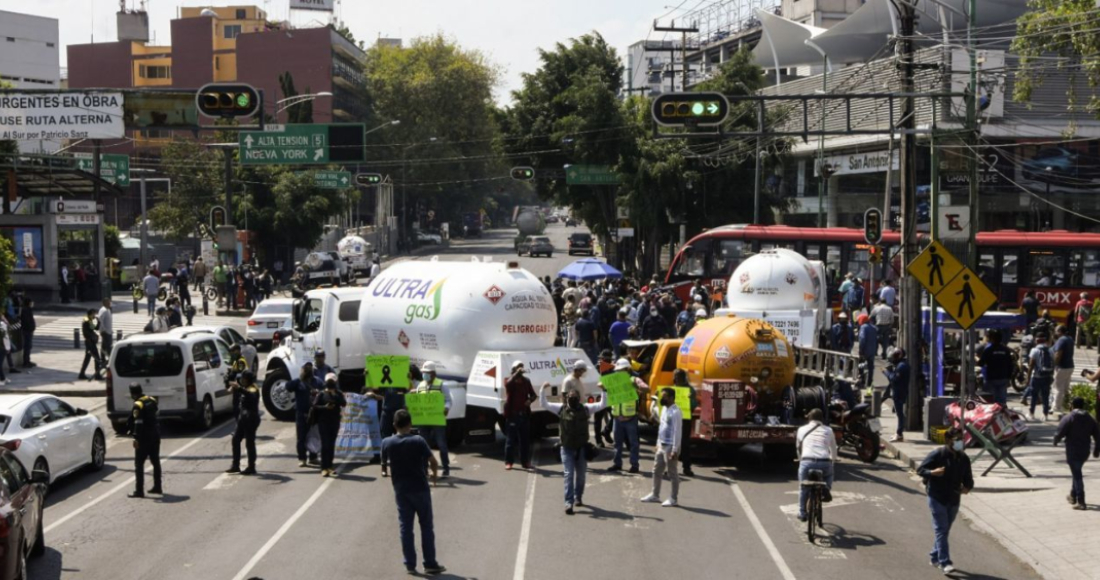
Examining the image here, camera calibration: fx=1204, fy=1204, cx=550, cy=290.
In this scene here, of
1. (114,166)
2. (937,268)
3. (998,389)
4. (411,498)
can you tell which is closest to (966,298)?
(937,268)

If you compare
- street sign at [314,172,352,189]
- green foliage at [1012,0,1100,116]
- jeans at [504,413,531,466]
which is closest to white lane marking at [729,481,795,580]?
jeans at [504,413,531,466]

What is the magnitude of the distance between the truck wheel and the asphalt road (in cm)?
401

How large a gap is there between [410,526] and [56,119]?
24865 mm

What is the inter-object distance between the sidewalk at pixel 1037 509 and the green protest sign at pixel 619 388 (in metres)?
4.73

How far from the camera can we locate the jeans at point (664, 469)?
15492 mm

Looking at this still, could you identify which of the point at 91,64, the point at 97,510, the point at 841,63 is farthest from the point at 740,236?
the point at 91,64

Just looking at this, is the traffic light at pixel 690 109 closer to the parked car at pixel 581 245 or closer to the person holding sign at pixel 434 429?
the person holding sign at pixel 434 429

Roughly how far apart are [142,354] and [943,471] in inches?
562

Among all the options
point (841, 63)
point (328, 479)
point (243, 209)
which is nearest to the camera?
point (328, 479)

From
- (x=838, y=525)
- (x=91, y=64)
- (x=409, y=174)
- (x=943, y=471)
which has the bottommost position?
(x=838, y=525)

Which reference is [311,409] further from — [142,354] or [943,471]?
[943,471]

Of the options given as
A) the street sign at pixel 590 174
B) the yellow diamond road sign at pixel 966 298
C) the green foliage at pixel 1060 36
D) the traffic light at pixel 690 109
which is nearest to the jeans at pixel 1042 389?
the yellow diamond road sign at pixel 966 298

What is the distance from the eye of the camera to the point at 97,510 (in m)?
15.7

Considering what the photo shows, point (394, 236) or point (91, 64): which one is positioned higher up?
point (91, 64)
